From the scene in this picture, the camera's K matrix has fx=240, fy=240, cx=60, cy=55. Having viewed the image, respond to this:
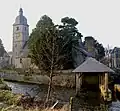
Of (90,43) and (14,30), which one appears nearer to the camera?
(90,43)

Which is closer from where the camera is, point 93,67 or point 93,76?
point 93,67

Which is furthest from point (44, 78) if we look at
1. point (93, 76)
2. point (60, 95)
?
point (60, 95)

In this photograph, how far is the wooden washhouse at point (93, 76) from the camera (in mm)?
25750

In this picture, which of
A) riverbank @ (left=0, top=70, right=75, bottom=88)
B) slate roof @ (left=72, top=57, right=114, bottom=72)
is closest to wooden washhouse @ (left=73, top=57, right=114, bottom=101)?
slate roof @ (left=72, top=57, right=114, bottom=72)

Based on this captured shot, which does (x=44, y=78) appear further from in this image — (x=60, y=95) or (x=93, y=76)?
(x=60, y=95)

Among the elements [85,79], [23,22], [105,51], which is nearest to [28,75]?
[85,79]

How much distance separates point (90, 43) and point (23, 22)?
2927cm

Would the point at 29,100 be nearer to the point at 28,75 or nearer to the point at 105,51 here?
the point at 28,75

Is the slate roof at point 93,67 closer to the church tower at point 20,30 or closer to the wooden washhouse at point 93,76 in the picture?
the wooden washhouse at point 93,76

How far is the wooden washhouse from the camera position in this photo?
84.5 ft

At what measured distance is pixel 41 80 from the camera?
125ft

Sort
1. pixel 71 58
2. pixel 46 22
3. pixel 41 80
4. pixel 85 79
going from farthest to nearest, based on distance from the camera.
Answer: pixel 46 22
pixel 71 58
pixel 41 80
pixel 85 79

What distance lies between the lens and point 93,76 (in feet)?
111

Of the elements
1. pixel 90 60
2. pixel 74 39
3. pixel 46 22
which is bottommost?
pixel 90 60
